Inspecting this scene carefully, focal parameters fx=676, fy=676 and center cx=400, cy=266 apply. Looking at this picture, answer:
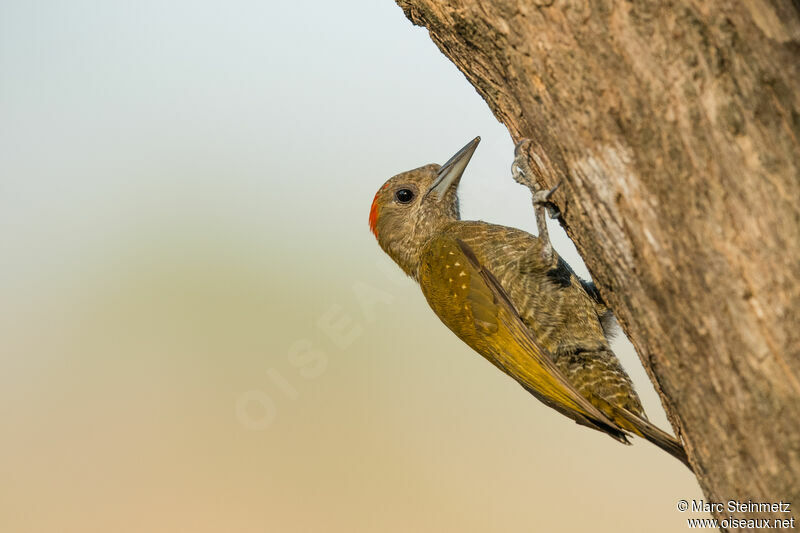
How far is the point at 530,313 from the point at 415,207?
142 centimetres

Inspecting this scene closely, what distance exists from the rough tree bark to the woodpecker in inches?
52.0

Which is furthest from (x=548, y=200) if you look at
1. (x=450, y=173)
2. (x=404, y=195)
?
(x=404, y=195)

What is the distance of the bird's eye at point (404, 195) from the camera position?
541 cm

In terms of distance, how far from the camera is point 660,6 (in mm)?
2008

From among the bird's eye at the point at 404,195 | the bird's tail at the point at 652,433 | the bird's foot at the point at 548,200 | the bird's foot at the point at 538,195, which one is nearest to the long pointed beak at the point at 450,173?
the bird's eye at the point at 404,195

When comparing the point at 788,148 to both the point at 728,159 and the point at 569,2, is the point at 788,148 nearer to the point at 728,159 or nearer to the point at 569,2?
the point at 728,159

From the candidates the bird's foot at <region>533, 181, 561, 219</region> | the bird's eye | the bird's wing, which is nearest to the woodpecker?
the bird's wing

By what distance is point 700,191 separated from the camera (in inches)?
77.2

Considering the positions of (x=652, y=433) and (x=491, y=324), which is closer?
(x=652, y=433)

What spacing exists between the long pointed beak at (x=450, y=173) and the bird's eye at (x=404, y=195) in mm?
171

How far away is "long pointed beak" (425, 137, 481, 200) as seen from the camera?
201 inches

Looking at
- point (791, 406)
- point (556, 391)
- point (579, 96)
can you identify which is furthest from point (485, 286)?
point (791, 406)

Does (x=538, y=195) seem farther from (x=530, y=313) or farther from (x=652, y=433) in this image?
(x=530, y=313)

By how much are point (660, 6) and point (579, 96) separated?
35cm
